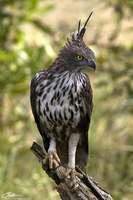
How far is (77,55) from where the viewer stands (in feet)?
11.8

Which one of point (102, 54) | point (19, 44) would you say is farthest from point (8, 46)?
point (102, 54)

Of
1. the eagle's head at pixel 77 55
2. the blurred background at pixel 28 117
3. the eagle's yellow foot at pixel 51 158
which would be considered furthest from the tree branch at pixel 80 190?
the blurred background at pixel 28 117

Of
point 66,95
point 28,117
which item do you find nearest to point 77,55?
point 66,95

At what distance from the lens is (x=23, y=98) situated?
7.92 meters

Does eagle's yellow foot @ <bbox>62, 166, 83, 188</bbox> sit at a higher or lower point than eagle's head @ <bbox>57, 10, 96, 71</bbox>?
lower

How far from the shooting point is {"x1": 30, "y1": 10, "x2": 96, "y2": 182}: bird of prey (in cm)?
370

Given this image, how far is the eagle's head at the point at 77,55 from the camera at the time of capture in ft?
11.6

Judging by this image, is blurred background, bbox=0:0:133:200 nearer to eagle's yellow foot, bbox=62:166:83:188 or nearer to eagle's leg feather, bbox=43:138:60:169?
eagle's leg feather, bbox=43:138:60:169

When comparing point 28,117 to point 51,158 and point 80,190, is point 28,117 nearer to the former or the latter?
point 51,158

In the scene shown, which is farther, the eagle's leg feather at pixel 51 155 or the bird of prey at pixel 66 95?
the eagle's leg feather at pixel 51 155

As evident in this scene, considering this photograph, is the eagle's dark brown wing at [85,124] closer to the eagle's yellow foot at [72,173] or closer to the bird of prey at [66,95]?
the bird of prey at [66,95]

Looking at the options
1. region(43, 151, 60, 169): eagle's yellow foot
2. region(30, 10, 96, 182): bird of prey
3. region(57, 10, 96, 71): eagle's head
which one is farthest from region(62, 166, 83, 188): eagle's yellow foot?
region(57, 10, 96, 71): eagle's head

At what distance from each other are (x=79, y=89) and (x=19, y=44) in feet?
10.4

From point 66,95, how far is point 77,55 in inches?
18.8
